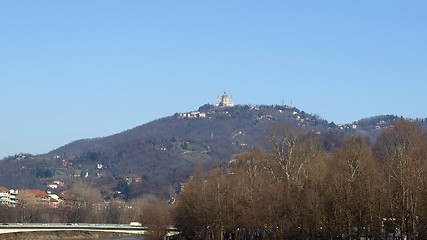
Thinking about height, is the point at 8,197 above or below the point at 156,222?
above

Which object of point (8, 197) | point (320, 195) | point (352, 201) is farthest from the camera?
point (8, 197)

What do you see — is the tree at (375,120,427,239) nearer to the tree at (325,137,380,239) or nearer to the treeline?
the treeline

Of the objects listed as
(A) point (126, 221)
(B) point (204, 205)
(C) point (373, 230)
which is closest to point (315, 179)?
(C) point (373, 230)

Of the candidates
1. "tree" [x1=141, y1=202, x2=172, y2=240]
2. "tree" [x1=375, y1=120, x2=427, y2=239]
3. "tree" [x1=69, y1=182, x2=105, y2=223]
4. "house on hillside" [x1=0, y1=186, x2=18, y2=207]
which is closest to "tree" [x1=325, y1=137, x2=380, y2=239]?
"tree" [x1=375, y1=120, x2=427, y2=239]

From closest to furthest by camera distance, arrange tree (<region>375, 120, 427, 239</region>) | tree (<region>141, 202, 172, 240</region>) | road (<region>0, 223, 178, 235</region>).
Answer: tree (<region>375, 120, 427, 239</region>)
tree (<region>141, 202, 172, 240</region>)
road (<region>0, 223, 178, 235</region>)

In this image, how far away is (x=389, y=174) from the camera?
4944 centimetres

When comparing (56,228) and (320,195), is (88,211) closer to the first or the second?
(56,228)

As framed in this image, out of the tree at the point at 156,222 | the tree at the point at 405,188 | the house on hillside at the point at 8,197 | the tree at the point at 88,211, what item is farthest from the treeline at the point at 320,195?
the house on hillside at the point at 8,197

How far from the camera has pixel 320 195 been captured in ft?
179

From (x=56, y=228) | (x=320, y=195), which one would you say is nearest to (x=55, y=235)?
(x=56, y=228)

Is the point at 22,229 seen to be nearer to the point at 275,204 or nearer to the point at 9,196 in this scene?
the point at 275,204

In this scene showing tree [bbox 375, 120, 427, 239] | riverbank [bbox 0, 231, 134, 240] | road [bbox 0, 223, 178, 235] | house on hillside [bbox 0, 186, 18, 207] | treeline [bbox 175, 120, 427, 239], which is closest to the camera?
tree [bbox 375, 120, 427, 239]

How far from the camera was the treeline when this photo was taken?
47.8 m

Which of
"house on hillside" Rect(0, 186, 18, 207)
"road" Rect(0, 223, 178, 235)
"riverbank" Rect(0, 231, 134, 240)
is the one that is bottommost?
"riverbank" Rect(0, 231, 134, 240)
